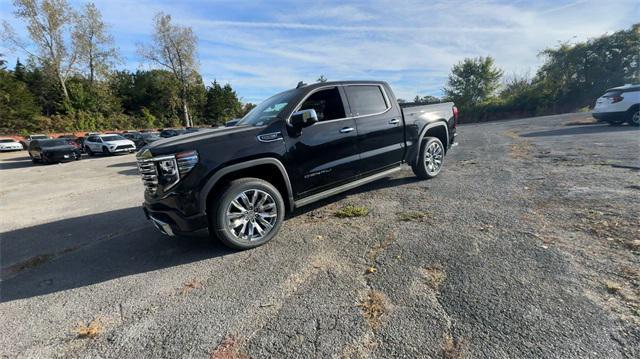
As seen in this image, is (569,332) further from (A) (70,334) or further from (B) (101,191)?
(B) (101,191)

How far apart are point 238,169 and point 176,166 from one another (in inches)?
25.0

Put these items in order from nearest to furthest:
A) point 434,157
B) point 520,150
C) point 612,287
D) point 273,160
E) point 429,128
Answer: point 612,287 < point 273,160 < point 429,128 < point 434,157 < point 520,150

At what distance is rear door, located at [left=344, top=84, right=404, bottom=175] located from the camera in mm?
4656

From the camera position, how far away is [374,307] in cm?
240

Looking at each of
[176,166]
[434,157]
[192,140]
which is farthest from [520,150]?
[176,166]

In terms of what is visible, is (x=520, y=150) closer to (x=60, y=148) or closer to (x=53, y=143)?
(x=60, y=148)

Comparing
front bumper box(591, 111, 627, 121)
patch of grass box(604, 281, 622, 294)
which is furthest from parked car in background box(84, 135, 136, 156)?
front bumper box(591, 111, 627, 121)

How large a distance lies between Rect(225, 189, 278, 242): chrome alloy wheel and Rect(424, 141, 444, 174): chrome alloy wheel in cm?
346

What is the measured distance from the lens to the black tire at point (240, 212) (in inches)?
134

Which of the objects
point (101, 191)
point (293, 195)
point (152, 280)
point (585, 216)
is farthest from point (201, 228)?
point (101, 191)

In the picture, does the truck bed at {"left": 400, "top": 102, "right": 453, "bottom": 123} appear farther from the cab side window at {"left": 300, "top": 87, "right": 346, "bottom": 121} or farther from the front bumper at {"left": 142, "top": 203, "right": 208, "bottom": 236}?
the front bumper at {"left": 142, "top": 203, "right": 208, "bottom": 236}

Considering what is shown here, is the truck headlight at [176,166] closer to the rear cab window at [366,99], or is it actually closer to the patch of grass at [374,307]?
the patch of grass at [374,307]

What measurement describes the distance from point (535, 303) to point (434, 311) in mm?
734

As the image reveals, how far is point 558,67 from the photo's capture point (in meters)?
34.7
